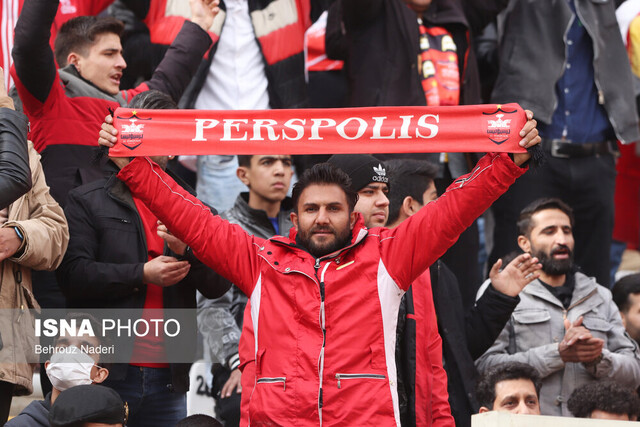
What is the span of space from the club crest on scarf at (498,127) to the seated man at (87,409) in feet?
7.30

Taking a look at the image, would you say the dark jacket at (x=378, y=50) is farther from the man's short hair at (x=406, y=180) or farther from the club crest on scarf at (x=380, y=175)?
the club crest on scarf at (x=380, y=175)

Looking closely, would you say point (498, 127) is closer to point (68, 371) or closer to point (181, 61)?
point (68, 371)

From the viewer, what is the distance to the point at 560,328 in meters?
7.29

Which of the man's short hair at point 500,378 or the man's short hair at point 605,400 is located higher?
the man's short hair at point 500,378

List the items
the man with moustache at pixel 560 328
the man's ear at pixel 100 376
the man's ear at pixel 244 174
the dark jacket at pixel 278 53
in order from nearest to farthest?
the man's ear at pixel 100 376, the man with moustache at pixel 560 328, the man's ear at pixel 244 174, the dark jacket at pixel 278 53

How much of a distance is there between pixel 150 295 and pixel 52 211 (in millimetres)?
703

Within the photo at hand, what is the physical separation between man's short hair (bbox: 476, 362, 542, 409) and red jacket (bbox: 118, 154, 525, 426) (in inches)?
58.6

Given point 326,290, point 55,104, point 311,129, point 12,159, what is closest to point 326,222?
point 326,290

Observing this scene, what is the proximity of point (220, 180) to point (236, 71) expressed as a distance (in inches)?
35.1

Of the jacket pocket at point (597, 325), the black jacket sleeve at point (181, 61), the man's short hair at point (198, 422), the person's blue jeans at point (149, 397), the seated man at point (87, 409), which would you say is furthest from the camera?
the black jacket sleeve at point (181, 61)

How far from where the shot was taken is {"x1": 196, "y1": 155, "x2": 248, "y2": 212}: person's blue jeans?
27.4ft

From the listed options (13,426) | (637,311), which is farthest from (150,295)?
(637,311)

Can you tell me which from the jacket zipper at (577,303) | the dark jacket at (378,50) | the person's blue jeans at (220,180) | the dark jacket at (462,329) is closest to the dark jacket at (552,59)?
the dark jacket at (378,50)

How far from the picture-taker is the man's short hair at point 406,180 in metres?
7.11
